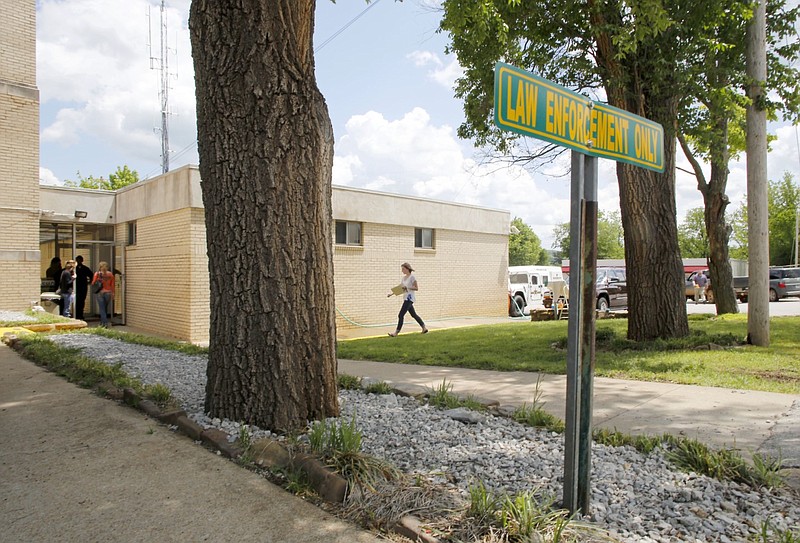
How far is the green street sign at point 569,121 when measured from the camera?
256cm

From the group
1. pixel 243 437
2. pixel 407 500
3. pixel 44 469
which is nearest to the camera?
pixel 407 500

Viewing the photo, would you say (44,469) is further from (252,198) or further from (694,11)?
(694,11)

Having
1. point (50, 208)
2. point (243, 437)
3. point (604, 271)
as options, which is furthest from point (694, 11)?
point (50, 208)

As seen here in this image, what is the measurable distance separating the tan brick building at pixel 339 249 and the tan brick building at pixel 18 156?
1487 millimetres

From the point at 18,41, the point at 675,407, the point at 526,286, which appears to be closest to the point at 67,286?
the point at 18,41

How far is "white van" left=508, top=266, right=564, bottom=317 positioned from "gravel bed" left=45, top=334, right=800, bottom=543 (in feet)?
70.7

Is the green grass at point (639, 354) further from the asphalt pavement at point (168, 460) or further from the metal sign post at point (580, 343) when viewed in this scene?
the metal sign post at point (580, 343)

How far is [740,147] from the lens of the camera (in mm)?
17828

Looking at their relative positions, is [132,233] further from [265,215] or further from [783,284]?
[783,284]

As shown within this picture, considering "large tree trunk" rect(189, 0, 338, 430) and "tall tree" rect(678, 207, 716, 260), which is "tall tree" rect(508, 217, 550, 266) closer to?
"tall tree" rect(678, 207, 716, 260)

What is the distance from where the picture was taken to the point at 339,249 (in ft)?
62.3

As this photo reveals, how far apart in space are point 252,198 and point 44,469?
2207mm

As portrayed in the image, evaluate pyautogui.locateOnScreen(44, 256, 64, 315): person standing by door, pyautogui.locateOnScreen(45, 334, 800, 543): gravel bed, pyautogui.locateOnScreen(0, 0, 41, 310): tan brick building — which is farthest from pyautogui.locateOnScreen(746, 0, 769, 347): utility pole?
pyautogui.locateOnScreen(44, 256, 64, 315): person standing by door

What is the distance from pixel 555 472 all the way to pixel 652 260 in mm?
6878
